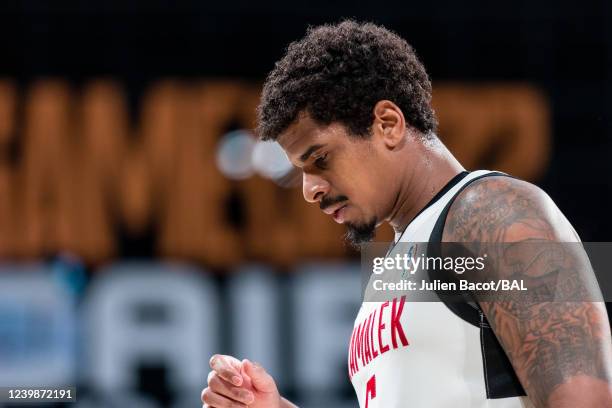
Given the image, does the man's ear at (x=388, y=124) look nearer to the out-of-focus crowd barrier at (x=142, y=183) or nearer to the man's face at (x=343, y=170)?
the man's face at (x=343, y=170)

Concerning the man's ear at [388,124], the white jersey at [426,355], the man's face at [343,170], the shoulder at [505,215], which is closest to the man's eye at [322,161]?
the man's face at [343,170]

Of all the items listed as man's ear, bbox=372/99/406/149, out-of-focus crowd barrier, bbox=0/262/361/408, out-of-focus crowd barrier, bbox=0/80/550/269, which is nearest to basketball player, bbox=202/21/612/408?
man's ear, bbox=372/99/406/149

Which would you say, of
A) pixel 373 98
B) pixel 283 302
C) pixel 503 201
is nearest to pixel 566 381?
pixel 503 201

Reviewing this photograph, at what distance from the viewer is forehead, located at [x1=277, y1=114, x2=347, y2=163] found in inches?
92.0

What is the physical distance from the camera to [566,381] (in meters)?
1.80

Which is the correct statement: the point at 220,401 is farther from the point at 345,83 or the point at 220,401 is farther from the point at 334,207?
the point at 345,83

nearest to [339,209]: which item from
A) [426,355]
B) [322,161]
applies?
[322,161]

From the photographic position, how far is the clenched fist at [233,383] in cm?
238

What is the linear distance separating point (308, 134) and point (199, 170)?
433 centimetres

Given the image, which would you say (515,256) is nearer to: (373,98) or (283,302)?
(373,98)

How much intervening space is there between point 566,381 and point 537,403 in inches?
3.7

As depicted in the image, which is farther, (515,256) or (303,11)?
(303,11)

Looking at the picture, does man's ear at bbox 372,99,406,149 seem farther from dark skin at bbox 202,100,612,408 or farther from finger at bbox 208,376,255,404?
finger at bbox 208,376,255,404

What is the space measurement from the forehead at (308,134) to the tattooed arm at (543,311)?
0.49 m
